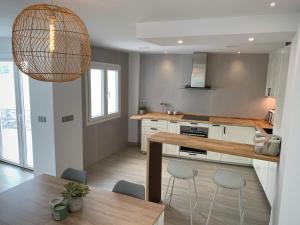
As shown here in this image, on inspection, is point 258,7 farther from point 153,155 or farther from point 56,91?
point 56,91

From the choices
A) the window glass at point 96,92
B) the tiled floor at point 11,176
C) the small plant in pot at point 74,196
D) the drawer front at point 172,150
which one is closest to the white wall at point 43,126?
the tiled floor at point 11,176

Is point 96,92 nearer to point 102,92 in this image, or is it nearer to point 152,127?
point 102,92

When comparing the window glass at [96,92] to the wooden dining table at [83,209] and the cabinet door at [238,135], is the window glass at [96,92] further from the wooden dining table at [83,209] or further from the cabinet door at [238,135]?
the cabinet door at [238,135]

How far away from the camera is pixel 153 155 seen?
324 centimetres

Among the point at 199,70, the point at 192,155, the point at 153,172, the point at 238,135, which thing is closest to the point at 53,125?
the point at 153,172

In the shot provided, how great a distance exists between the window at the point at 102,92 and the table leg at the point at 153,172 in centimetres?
188

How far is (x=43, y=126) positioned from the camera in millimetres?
3297

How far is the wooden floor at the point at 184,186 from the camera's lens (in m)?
3.06

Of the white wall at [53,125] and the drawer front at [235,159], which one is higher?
the white wall at [53,125]

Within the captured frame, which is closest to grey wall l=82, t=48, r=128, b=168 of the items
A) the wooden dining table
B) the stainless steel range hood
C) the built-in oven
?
the built-in oven

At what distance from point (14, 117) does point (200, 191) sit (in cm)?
384

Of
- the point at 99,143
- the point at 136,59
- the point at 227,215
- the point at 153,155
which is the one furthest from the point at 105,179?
the point at 136,59

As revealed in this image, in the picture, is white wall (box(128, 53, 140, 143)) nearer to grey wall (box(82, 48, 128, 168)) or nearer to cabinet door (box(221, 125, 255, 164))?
grey wall (box(82, 48, 128, 168))

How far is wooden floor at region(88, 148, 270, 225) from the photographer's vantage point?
305cm
